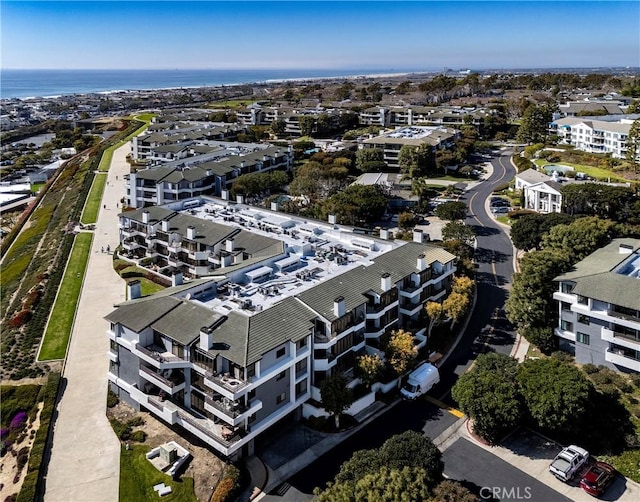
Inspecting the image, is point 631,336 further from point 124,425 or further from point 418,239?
point 124,425

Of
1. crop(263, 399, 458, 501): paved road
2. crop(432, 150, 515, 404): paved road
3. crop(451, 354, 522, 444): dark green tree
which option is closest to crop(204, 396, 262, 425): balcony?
crop(263, 399, 458, 501): paved road

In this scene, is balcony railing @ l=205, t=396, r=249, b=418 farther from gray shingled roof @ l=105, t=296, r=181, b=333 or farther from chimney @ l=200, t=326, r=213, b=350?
gray shingled roof @ l=105, t=296, r=181, b=333

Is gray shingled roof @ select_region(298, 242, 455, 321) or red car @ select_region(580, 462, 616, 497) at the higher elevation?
gray shingled roof @ select_region(298, 242, 455, 321)

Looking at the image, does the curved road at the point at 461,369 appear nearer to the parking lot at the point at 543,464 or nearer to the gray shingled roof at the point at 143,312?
the parking lot at the point at 543,464

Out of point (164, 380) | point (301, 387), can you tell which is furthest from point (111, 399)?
point (301, 387)

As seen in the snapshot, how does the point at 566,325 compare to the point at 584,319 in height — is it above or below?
below

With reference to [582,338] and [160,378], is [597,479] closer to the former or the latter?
[582,338]
